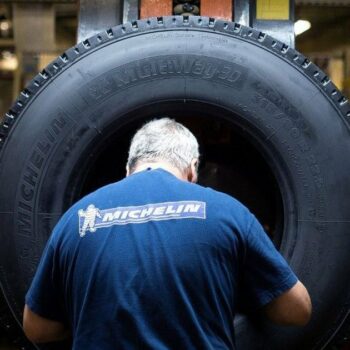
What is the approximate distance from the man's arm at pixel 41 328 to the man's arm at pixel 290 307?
51cm

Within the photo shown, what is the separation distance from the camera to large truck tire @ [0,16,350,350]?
192cm

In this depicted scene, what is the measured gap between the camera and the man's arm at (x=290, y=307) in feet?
5.45

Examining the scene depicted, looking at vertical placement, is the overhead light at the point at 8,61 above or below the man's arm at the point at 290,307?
above

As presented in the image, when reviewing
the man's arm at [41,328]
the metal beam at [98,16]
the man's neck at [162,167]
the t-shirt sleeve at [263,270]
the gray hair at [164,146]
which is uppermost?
the metal beam at [98,16]

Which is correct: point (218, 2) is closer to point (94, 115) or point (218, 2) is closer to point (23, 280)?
point (94, 115)

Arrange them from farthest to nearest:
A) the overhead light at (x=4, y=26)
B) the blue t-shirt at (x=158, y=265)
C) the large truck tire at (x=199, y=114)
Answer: the overhead light at (x=4, y=26) → the large truck tire at (x=199, y=114) → the blue t-shirt at (x=158, y=265)

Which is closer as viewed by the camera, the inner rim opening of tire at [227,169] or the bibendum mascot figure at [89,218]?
the bibendum mascot figure at [89,218]

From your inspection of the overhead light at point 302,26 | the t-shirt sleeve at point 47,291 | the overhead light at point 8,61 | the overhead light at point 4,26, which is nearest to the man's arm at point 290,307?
the t-shirt sleeve at point 47,291

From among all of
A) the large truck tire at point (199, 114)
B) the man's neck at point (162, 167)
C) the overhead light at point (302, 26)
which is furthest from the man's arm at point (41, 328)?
the overhead light at point (302, 26)

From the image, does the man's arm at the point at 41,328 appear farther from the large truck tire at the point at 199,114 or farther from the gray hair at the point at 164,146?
the gray hair at the point at 164,146

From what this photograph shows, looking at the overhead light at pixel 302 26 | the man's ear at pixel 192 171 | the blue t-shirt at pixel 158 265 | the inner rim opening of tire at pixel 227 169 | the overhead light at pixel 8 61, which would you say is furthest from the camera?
the overhead light at pixel 8 61

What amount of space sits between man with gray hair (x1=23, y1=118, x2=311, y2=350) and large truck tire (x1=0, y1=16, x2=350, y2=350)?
0.26 meters

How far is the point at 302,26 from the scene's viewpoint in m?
4.08

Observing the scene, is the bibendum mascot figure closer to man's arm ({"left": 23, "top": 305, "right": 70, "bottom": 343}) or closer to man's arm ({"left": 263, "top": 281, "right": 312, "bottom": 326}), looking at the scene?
man's arm ({"left": 23, "top": 305, "right": 70, "bottom": 343})
